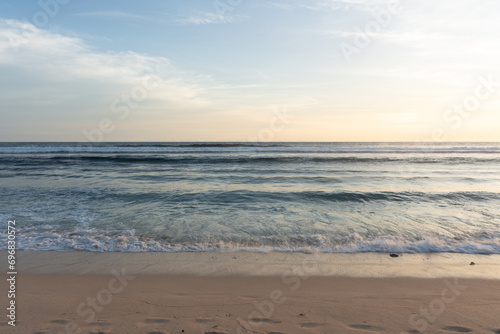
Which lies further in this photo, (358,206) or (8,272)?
(358,206)

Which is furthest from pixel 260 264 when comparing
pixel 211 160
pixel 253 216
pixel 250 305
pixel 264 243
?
pixel 211 160

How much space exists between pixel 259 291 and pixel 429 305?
238 centimetres

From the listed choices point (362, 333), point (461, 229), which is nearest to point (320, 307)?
point (362, 333)

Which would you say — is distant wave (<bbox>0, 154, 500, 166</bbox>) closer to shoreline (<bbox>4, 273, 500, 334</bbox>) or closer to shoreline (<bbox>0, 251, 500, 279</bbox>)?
shoreline (<bbox>0, 251, 500, 279</bbox>)

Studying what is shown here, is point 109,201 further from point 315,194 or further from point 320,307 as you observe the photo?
point 320,307

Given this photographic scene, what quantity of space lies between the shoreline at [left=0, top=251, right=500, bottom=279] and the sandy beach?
0.02m

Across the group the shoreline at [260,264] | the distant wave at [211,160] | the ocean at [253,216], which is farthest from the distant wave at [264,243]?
the distant wave at [211,160]

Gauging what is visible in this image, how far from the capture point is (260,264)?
547cm

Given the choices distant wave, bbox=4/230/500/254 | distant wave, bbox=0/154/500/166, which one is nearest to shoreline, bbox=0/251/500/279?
distant wave, bbox=4/230/500/254

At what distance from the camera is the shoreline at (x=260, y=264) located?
16.7 feet

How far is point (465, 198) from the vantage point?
11805 mm

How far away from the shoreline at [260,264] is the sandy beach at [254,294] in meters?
0.02

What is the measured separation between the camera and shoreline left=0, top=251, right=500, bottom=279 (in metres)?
5.09

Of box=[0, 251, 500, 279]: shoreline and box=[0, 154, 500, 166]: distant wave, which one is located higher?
box=[0, 154, 500, 166]: distant wave
